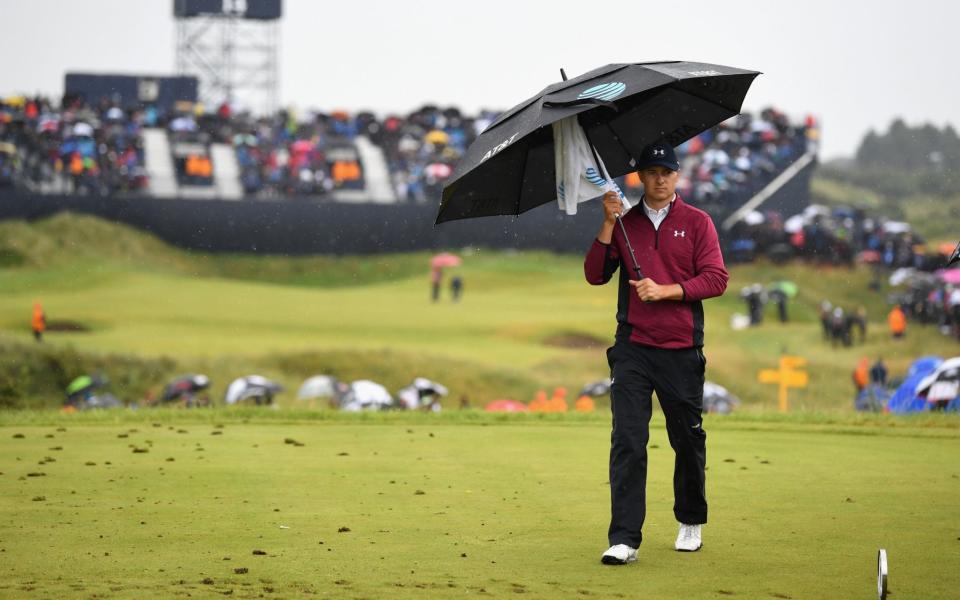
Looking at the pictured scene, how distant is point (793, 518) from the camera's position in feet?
21.1

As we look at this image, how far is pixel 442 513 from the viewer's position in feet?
21.5

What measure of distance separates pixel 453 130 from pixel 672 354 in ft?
114

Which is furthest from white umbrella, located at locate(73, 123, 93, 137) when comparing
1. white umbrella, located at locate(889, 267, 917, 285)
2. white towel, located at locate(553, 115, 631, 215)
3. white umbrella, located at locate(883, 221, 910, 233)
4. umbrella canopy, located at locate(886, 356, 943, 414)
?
A: white towel, located at locate(553, 115, 631, 215)

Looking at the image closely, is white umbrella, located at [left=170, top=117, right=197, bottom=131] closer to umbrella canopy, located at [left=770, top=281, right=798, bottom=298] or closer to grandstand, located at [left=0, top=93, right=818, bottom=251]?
grandstand, located at [left=0, top=93, right=818, bottom=251]

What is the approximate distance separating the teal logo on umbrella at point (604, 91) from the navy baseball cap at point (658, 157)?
393 mm

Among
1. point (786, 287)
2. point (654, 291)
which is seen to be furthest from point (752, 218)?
point (654, 291)

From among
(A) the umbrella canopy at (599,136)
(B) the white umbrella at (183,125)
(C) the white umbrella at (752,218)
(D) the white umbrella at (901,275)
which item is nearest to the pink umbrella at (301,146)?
(B) the white umbrella at (183,125)

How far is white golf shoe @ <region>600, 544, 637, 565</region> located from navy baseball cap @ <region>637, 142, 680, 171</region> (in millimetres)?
1508

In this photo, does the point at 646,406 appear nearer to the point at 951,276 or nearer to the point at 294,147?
the point at 951,276

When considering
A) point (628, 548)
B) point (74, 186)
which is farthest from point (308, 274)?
point (628, 548)

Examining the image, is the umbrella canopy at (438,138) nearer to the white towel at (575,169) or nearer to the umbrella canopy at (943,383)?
the umbrella canopy at (943,383)

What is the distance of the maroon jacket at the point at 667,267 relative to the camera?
5.77 meters

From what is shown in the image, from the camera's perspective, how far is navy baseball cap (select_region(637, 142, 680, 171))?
578cm

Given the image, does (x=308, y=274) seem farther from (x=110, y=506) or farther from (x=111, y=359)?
(x=110, y=506)
